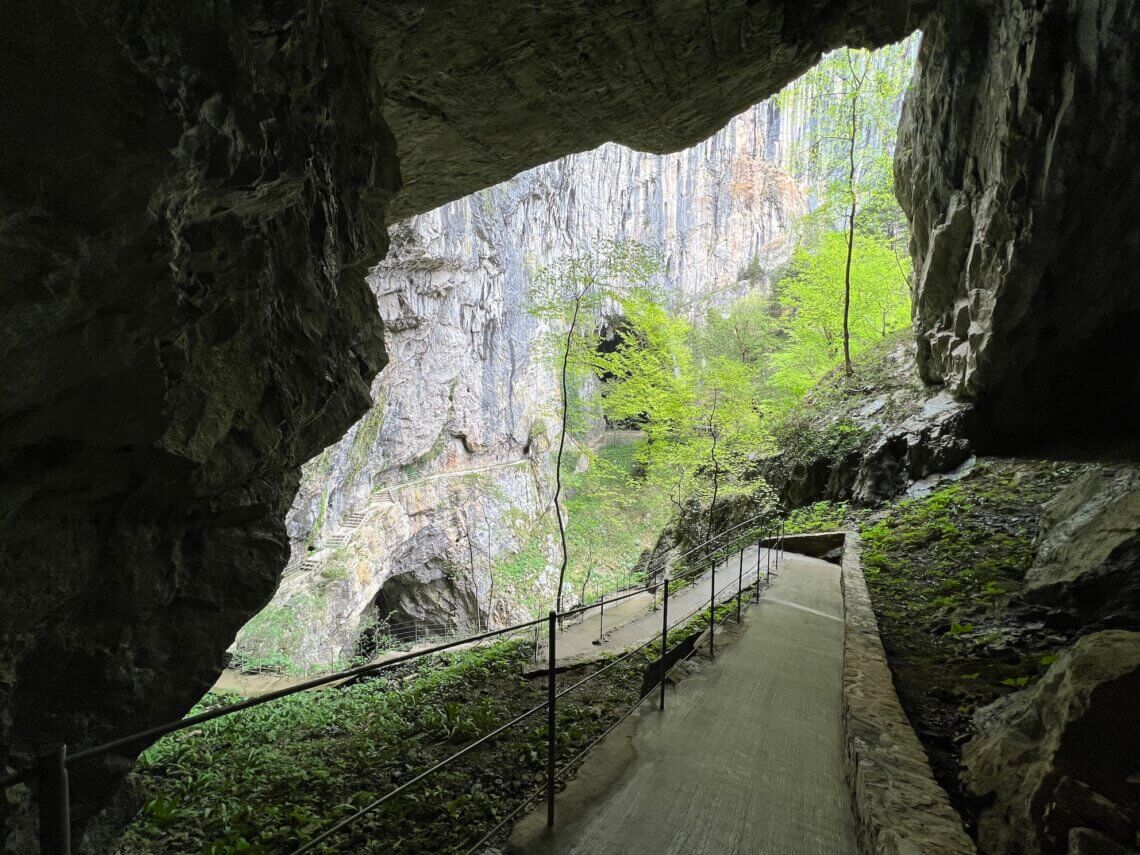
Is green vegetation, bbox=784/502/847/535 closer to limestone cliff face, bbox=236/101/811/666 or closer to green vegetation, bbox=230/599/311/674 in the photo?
limestone cliff face, bbox=236/101/811/666

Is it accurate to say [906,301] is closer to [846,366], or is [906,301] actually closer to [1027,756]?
[846,366]

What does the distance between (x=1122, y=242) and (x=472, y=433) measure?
19331 millimetres

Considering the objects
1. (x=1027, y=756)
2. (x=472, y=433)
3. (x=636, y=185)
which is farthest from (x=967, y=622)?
(x=636, y=185)

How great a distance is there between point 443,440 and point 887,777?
19770 mm

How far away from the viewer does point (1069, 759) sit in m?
1.89

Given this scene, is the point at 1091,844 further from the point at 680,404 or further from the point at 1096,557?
the point at 680,404

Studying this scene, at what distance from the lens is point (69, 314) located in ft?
8.64

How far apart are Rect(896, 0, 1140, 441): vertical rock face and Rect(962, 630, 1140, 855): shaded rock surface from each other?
6.65 meters

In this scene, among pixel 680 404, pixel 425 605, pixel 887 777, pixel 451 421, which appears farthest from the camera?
pixel 451 421

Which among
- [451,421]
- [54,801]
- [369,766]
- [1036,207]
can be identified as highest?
[1036,207]

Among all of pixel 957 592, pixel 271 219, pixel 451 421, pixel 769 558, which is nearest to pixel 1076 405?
pixel 957 592

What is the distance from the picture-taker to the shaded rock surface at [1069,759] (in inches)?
69.1

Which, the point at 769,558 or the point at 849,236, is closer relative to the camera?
the point at 769,558

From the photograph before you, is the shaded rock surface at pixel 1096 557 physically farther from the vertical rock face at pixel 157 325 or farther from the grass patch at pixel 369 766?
the vertical rock face at pixel 157 325
